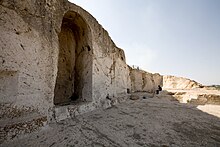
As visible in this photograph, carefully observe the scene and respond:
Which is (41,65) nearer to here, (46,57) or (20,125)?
(46,57)

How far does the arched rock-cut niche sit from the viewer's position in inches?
158

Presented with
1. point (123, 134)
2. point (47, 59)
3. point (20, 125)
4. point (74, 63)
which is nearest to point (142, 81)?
point (74, 63)

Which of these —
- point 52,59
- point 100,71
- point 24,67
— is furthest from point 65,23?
point 24,67

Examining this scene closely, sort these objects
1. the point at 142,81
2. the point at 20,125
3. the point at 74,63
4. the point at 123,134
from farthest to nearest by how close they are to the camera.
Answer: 1. the point at 142,81
2. the point at 74,63
3. the point at 123,134
4. the point at 20,125

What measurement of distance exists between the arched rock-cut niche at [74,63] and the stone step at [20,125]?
1.59m

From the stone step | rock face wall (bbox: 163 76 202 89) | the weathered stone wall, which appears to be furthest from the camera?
rock face wall (bbox: 163 76 202 89)

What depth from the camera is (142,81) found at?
39.0 ft

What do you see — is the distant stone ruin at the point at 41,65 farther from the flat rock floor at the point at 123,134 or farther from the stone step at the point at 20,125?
the flat rock floor at the point at 123,134

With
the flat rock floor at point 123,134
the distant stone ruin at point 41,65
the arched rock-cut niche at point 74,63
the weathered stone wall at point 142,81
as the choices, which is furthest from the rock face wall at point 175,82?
the flat rock floor at point 123,134

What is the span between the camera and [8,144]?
182 cm

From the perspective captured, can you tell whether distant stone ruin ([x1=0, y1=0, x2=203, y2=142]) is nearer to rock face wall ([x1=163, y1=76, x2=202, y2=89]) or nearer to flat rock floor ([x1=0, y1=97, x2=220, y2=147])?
flat rock floor ([x1=0, y1=97, x2=220, y2=147])

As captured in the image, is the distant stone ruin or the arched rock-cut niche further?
the arched rock-cut niche

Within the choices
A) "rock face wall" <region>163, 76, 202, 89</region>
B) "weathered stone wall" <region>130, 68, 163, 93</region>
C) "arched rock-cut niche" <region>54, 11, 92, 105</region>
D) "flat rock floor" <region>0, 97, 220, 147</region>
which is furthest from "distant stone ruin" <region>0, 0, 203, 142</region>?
"rock face wall" <region>163, 76, 202, 89</region>

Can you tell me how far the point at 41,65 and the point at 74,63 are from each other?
2.15m
